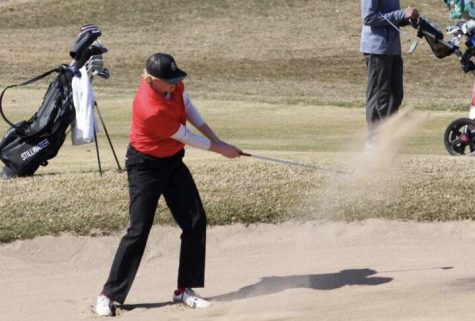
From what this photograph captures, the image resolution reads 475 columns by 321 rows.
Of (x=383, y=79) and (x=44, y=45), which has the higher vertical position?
(x=383, y=79)

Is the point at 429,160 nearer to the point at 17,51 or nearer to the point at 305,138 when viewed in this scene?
the point at 305,138

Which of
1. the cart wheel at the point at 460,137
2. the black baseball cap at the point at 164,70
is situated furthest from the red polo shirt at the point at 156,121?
the cart wheel at the point at 460,137

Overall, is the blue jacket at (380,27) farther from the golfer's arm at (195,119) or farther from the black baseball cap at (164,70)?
the black baseball cap at (164,70)

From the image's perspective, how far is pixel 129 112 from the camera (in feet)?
61.4

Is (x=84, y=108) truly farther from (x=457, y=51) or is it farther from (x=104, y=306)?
(x=457, y=51)

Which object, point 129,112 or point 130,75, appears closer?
point 129,112

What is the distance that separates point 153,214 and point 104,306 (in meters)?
0.72

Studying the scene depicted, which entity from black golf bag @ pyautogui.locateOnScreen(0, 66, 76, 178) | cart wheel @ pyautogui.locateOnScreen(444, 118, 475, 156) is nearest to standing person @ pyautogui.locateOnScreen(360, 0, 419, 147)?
cart wheel @ pyautogui.locateOnScreen(444, 118, 475, 156)

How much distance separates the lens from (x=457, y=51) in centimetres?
1218

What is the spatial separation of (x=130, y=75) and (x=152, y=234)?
63.3 feet

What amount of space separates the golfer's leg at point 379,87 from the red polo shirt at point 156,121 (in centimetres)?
419

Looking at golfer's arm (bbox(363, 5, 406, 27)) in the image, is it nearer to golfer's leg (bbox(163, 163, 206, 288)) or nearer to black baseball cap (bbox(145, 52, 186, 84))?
golfer's leg (bbox(163, 163, 206, 288))

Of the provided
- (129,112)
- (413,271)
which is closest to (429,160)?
(413,271)

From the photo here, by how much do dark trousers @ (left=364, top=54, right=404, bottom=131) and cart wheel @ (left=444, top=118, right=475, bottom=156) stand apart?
111cm
